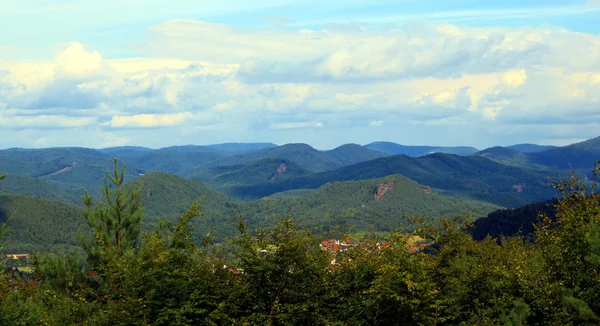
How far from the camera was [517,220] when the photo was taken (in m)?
164

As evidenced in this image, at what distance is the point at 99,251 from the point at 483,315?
2615 cm

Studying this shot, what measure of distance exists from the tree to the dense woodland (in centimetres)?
912

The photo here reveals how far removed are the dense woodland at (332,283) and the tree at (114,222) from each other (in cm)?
912

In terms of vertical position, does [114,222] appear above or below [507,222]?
above

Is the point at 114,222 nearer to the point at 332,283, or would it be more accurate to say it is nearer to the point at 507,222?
the point at 332,283

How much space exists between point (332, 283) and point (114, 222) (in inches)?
770

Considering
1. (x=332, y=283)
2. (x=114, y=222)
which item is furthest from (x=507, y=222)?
(x=332, y=283)

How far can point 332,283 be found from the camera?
2709 centimetres

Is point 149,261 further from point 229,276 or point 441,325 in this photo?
point 441,325

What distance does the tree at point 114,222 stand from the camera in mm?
39781

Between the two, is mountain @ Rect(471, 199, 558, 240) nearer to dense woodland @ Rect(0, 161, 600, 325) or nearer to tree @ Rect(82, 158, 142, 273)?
tree @ Rect(82, 158, 142, 273)

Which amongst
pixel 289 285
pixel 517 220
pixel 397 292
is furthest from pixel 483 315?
pixel 517 220

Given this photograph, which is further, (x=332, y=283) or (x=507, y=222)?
(x=507, y=222)

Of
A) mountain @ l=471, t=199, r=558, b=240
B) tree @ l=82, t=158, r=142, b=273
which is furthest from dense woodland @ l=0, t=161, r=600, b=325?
mountain @ l=471, t=199, r=558, b=240
